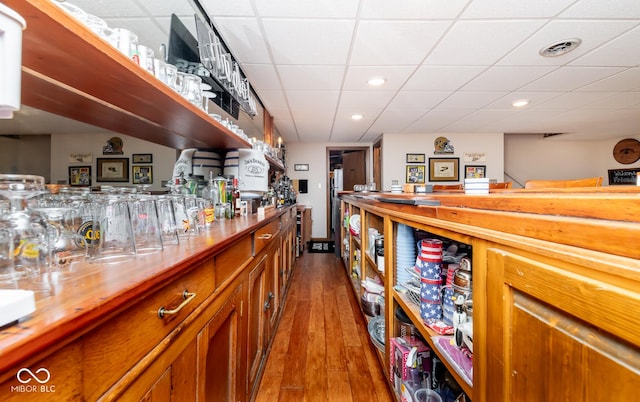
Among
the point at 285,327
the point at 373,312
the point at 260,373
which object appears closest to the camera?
the point at 260,373

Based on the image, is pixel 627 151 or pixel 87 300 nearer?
pixel 87 300

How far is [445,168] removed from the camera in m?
5.18

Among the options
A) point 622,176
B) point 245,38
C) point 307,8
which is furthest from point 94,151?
point 622,176

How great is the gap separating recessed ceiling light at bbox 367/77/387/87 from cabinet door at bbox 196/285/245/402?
2.42m

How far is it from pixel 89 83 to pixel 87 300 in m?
0.79

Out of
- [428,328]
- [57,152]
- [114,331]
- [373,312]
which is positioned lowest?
[373,312]

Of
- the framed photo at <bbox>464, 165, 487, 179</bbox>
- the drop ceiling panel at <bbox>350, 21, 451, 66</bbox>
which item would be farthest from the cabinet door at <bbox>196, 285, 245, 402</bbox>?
the framed photo at <bbox>464, 165, 487, 179</bbox>

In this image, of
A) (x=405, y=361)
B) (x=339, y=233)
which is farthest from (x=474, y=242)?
(x=339, y=233)

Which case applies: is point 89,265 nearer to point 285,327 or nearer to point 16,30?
point 16,30

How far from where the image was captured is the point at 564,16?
1690 millimetres

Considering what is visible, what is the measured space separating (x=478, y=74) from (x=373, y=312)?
247 centimetres

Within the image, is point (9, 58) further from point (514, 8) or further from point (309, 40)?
point (514, 8)

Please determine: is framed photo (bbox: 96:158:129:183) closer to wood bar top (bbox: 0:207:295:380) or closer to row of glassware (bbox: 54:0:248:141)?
row of glassware (bbox: 54:0:248:141)

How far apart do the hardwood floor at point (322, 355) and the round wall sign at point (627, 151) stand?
23.2 ft
